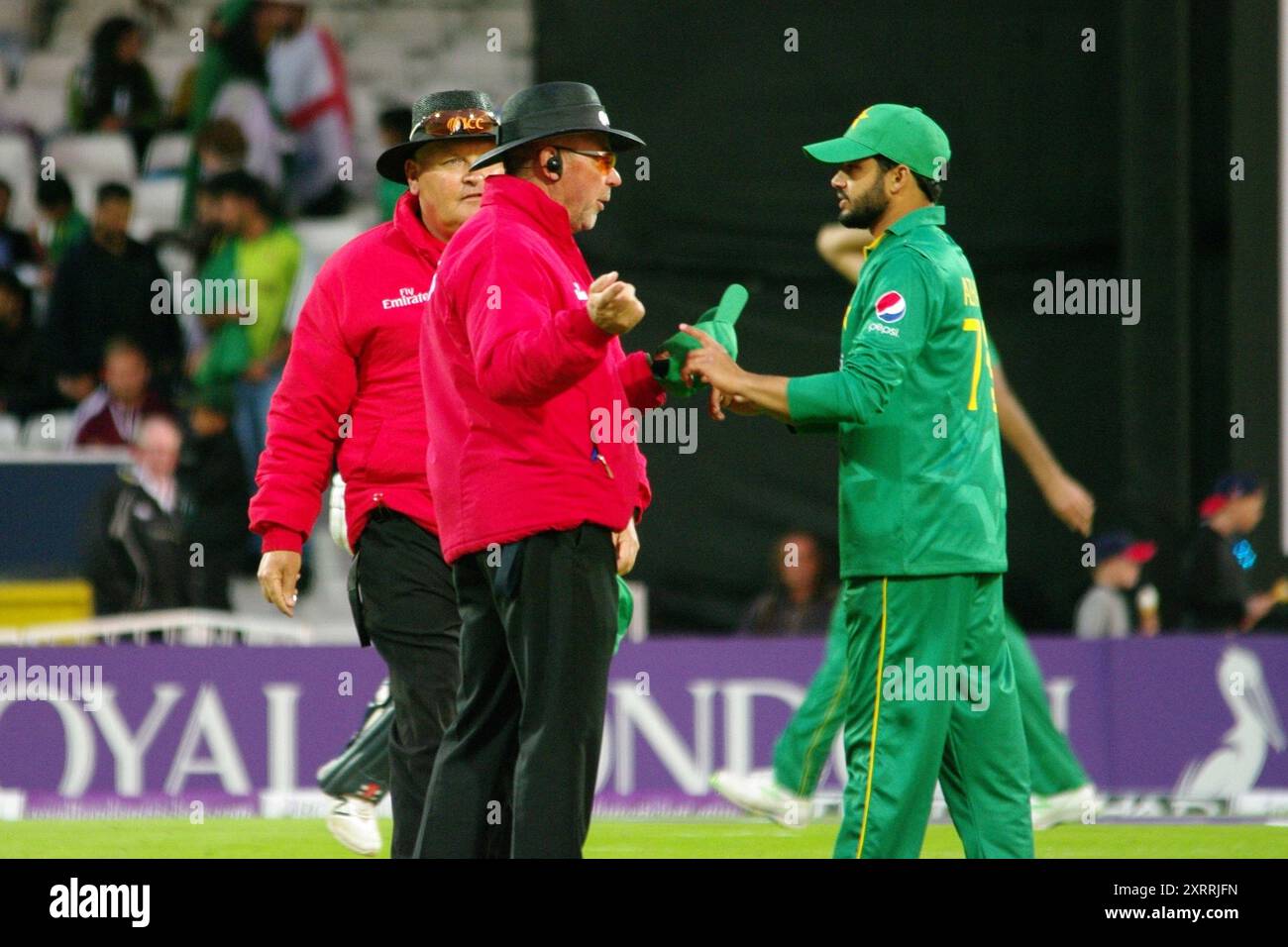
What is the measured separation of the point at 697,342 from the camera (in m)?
4.95

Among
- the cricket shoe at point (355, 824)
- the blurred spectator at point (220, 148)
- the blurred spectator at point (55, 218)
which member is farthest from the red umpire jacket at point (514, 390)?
the blurred spectator at point (55, 218)

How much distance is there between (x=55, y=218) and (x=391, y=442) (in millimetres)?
7486

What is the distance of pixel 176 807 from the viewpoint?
28.6 ft

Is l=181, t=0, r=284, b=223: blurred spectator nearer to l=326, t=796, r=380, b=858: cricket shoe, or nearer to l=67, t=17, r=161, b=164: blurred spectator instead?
l=67, t=17, r=161, b=164: blurred spectator

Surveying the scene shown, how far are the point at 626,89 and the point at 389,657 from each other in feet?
20.3

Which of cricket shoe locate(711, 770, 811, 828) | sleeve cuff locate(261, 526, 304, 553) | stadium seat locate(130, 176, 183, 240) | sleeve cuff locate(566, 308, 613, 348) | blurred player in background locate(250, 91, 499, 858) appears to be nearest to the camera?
sleeve cuff locate(566, 308, 613, 348)

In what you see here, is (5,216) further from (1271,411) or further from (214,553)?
(1271,411)

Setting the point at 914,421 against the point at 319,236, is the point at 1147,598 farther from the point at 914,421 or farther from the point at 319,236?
the point at 914,421

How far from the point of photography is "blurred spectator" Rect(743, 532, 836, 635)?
9.98 meters

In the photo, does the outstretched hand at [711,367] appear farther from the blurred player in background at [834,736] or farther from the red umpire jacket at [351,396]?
the blurred player in background at [834,736]

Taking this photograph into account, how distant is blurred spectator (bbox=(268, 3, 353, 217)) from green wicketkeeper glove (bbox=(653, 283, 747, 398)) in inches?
282

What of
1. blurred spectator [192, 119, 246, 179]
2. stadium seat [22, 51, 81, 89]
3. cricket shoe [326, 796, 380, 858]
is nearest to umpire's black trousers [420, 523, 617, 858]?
cricket shoe [326, 796, 380, 858]

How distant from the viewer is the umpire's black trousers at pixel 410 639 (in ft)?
17.2
